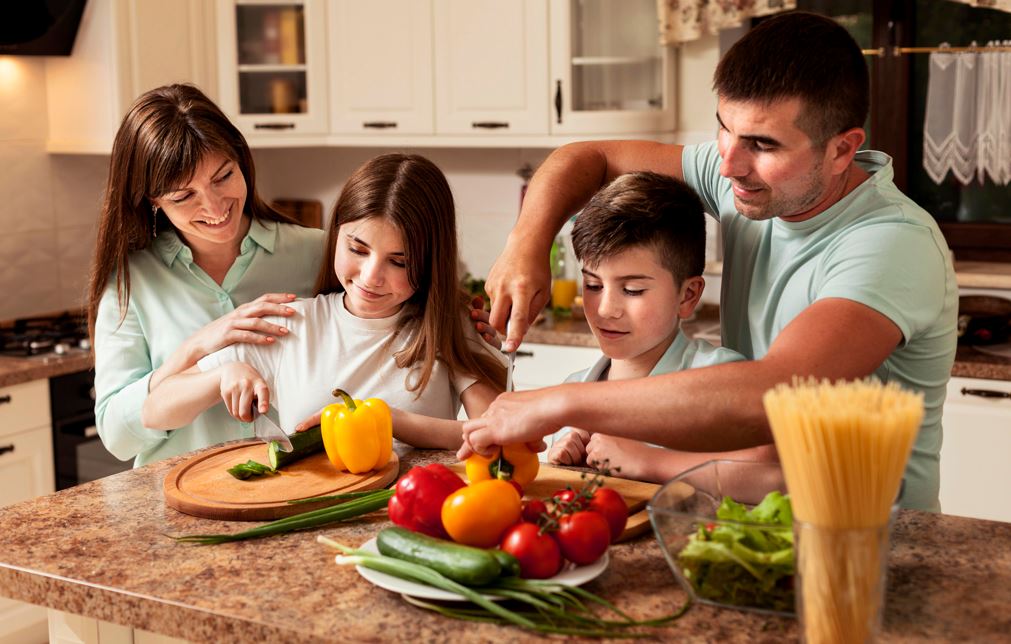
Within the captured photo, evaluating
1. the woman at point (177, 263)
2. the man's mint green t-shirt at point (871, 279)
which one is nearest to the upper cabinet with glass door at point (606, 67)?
the woman at point (177, 263)

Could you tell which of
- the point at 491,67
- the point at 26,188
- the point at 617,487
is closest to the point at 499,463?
the point at 617,487

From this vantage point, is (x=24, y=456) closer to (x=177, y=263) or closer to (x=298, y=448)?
(x=177, y=263)

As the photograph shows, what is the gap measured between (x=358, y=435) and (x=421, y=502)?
1.00 ft

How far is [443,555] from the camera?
4.37 feet

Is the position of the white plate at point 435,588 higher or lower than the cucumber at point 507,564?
lower

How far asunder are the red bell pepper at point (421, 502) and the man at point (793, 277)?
0.32ft

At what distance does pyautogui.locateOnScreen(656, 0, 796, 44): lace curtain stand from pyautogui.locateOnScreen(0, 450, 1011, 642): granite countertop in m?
2.49

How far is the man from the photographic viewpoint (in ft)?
4.67

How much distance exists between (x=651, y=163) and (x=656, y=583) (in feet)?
3.13

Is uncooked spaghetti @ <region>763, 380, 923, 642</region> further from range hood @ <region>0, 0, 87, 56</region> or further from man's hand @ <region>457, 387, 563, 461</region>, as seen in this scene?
range hood @ <region>0, 0, 87, 56</region>

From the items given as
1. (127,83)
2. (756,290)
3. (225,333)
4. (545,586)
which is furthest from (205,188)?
(127,83)

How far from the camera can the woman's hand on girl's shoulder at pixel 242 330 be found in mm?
2076

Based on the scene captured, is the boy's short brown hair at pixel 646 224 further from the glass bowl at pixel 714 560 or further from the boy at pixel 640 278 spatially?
the glass bowl at pixel 714 560

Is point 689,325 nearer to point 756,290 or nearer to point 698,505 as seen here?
point 756,290
